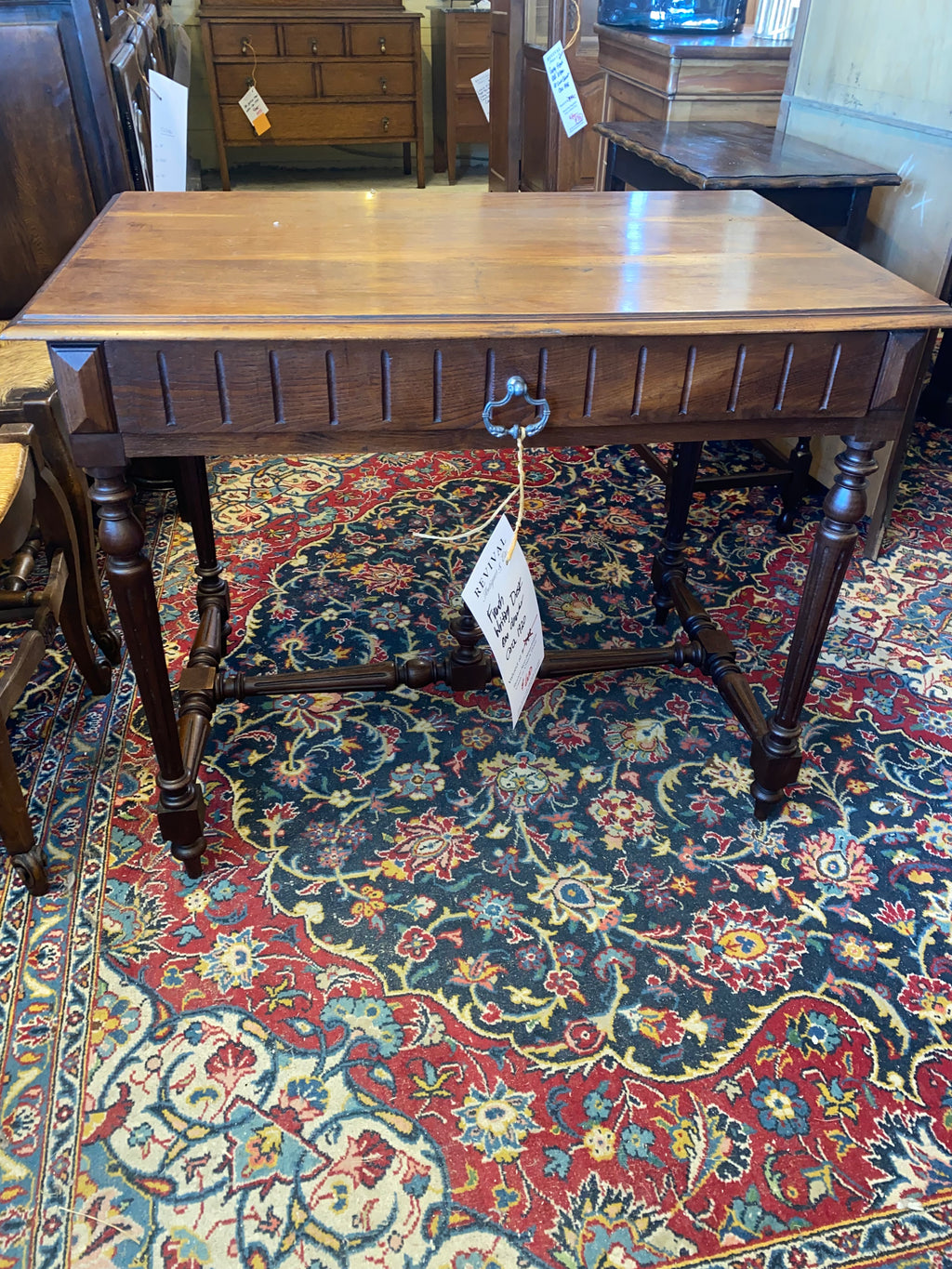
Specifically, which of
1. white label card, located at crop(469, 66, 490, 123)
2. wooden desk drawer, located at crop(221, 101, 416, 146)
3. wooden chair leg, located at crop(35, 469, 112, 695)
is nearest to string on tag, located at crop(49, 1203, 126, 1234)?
wooden chair leg, located at crop(35, 469, 112, 695)

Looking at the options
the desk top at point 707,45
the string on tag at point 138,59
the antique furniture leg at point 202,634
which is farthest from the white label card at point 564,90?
the antique furniture leg at point 202,634

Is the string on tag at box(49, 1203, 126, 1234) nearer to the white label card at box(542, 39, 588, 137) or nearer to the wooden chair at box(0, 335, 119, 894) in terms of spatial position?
the wooden chair at box(0, 335, 119, 894)

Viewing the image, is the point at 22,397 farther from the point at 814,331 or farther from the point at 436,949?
the point at 814,331

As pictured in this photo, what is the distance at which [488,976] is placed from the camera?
1477mm

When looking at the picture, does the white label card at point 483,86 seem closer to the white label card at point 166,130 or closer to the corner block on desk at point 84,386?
the white label card at point 166,130

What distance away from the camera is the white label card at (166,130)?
2512 mm

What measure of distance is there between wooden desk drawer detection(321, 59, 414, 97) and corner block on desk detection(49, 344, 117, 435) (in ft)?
17.3

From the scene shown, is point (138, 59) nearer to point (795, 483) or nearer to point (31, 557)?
point (31, 557)

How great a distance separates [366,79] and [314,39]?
13.7 inches

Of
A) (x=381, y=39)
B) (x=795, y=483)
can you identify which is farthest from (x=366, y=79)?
(x=795, y=483)

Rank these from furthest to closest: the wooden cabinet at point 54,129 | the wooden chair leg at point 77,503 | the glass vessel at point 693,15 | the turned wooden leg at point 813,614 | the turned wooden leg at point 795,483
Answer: the glass vessel at point 693,15 → the turned wooden leg at point 795,483 → the wooden cabinet at point 54,129 → the wooden chair leg at point 77,503 → the turned wooden leg at point 813,614

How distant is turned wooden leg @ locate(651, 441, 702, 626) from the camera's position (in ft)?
6.64

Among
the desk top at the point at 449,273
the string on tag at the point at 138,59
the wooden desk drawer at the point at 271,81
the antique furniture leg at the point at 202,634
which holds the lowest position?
the antique furniture leg at the point at 202,634

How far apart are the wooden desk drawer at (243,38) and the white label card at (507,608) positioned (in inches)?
205
